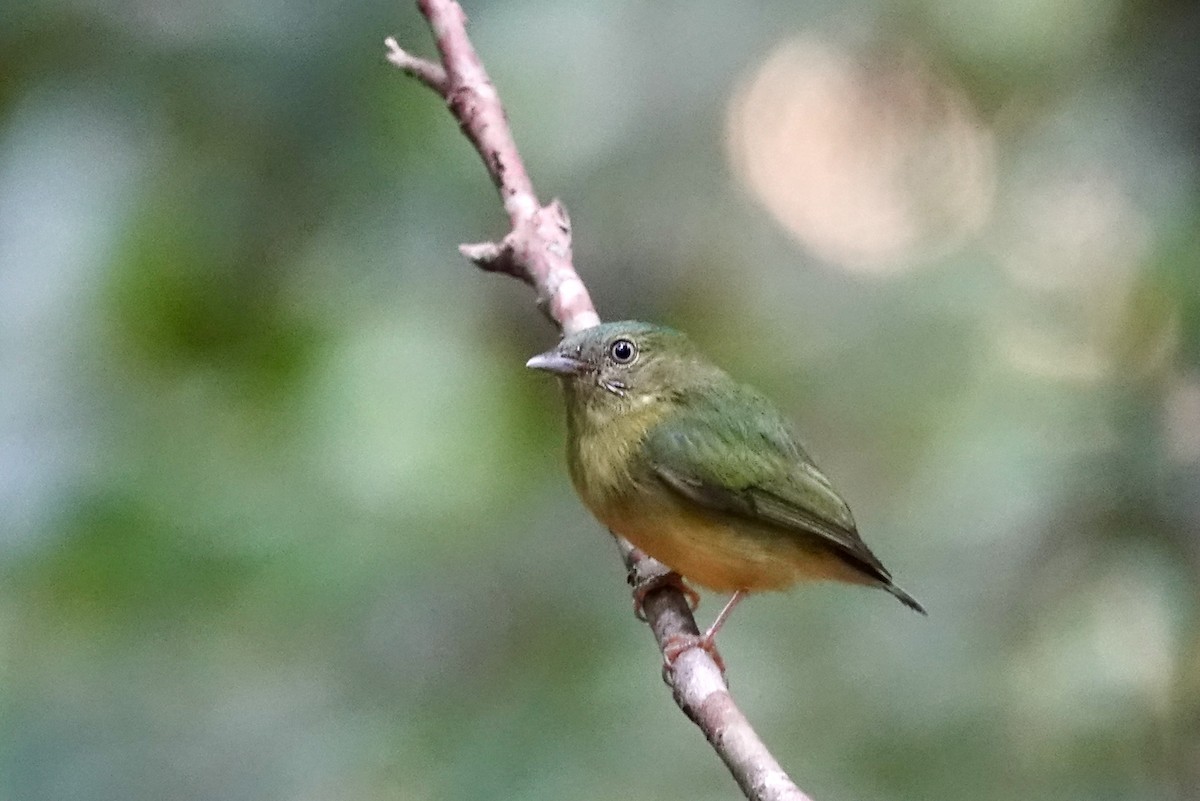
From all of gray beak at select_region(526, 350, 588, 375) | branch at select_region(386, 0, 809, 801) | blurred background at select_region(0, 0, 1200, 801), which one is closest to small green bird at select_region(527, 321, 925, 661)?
gray beak at select_region(526, 350, 588, 375)

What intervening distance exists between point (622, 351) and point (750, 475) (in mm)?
396

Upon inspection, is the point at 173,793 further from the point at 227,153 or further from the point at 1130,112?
the point at 1130,112

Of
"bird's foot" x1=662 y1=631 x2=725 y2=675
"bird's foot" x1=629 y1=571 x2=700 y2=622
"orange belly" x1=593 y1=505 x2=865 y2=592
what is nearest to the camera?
"bird's foot" x1=662 y1=631 x2=725 y2=675

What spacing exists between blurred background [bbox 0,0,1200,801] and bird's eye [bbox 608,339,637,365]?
1.37 feet

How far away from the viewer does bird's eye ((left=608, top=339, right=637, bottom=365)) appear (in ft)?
9.50

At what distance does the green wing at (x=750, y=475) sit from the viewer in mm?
2742

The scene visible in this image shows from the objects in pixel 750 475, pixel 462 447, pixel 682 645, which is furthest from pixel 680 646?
pixel 462 447

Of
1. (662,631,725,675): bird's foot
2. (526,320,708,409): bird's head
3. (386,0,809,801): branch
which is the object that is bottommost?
(662,631,725,675): bird's foot

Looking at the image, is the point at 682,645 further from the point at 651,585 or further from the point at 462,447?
the point at 462,447

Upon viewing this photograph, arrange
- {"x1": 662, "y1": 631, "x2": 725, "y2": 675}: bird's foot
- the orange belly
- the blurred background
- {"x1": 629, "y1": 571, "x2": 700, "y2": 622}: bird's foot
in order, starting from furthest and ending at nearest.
Result: the blurred background < {"x1": 629, "y1": 571, "x2": 700, "y2": 622}: bird's foot < the orange belly < {"x1": 662, "y1": 631, "x2": 725, "y2": 675}: bird's foot

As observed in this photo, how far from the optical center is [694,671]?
2.20m

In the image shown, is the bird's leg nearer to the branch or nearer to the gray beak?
the branch

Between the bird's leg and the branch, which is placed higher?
the branch

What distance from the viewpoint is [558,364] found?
2863mm
